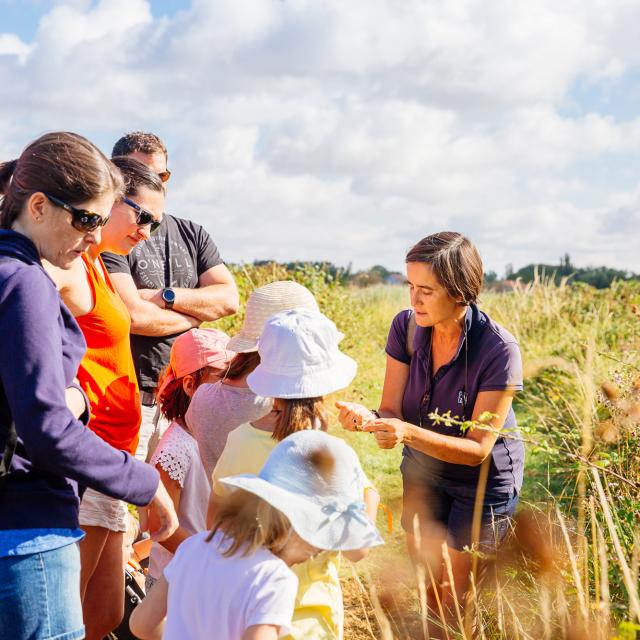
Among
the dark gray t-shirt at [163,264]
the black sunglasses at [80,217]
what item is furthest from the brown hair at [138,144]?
the black sunglasses at [80,217]

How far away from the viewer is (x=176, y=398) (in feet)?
9.75

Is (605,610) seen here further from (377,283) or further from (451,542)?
(377,283)

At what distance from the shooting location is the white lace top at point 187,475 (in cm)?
270

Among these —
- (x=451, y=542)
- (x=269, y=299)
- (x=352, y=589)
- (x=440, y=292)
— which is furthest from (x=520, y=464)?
(x=352, y=589)

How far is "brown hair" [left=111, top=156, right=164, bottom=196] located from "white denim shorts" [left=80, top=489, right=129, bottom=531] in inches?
48.8

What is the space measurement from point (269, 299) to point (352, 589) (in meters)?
2.16

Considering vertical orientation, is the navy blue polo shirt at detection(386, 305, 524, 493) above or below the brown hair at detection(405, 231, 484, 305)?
below

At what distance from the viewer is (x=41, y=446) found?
1688mm

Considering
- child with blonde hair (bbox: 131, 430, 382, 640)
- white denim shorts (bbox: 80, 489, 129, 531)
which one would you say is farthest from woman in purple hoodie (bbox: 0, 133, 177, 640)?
white denim shorts (bbox: 80, 489, 129, 531)

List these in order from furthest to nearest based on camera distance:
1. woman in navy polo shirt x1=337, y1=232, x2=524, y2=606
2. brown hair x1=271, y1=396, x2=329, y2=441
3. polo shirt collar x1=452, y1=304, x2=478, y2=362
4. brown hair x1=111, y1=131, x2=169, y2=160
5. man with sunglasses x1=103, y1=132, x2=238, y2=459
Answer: brown hair x1=111, y1=131, x2=169, y2=160 → man with sunglasses x1=103, y1=132, x2=238, y2=459 → polo shirt collar x1=452, y1=304, x2=478, y2=362 → woman in navy polo shirt x1=337, y1=232, x2=524, y2=606 → brown hair x1=271, y1=396, x2=329, y2=441

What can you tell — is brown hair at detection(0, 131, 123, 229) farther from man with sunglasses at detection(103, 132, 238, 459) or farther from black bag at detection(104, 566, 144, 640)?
black bag at detection(104, 566, 144, 640)

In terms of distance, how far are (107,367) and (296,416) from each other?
28.3 inches

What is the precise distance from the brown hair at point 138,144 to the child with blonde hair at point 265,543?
2.76 metres

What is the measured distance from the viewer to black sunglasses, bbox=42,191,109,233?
1.90 m
